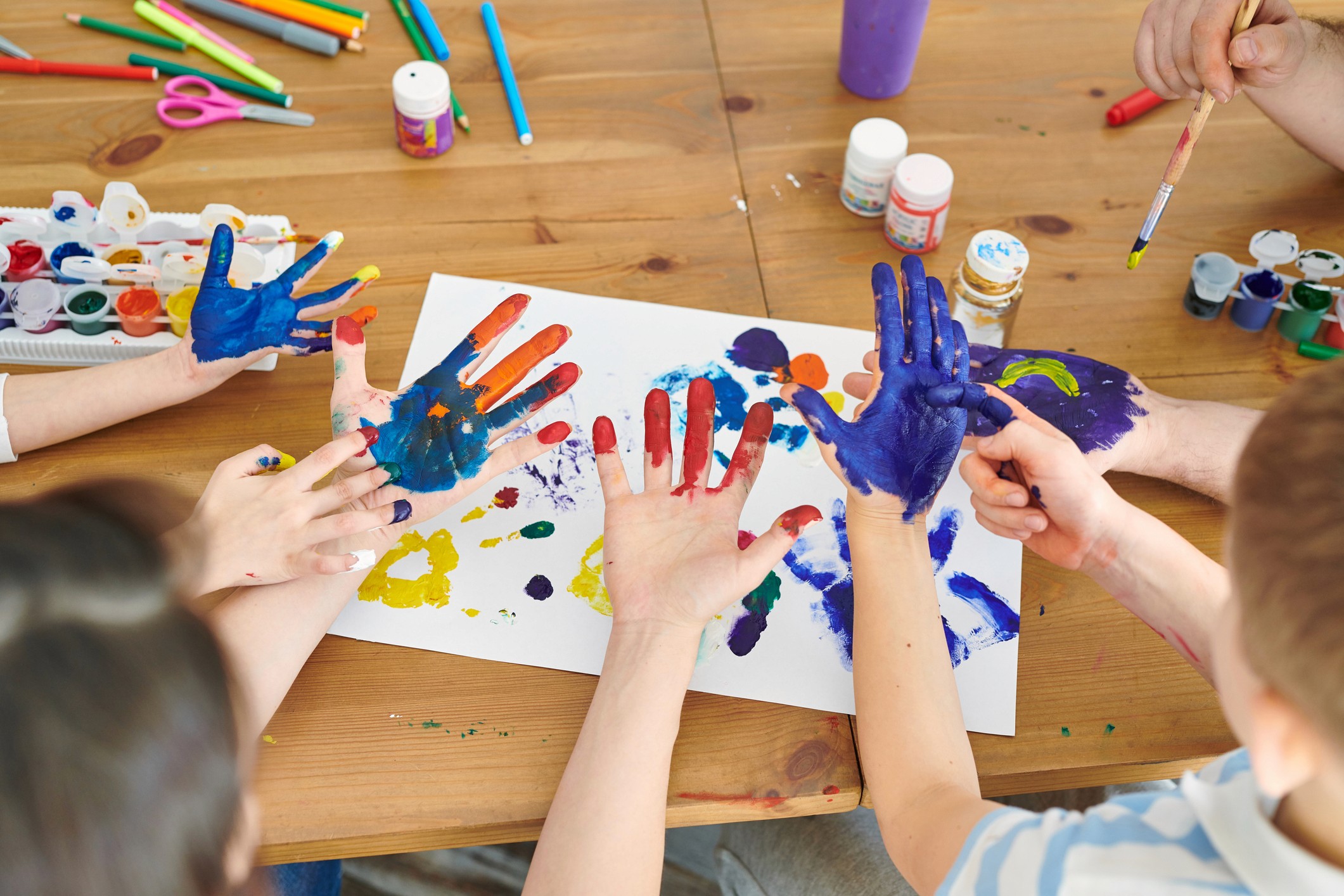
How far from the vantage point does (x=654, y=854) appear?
832 millimetres

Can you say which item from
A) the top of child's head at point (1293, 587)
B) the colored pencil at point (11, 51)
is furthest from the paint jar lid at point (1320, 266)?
the colored pencil at point (11, 51)

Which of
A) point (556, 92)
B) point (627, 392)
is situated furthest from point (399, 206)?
point (627, 392)

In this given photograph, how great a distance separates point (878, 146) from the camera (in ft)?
3.97

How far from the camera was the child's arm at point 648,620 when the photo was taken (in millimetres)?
817

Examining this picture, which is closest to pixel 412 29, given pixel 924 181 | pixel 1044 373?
pixel 924 181

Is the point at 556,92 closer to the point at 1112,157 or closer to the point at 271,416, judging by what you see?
the point at 271,416

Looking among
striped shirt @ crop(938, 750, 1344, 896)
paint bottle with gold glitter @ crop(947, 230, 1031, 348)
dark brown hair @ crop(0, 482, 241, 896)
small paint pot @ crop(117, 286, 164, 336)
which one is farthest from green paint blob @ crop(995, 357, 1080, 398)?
small paint pot @ crop(117, 286, 164, 336)

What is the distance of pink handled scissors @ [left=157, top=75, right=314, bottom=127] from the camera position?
1307 millimetres

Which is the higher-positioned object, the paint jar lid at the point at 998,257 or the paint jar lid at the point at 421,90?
the paint jar lid at the point at 421,90

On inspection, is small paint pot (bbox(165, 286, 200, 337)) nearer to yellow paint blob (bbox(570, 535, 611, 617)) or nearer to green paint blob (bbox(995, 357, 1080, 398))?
yellow paint blob (bbox(570, 535, 611, 617))

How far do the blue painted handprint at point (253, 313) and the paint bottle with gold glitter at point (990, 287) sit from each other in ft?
2.30

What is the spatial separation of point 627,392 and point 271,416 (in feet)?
1.34

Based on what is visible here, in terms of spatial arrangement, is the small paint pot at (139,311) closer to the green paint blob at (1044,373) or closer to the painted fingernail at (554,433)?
the painted fingernail at (554,433)

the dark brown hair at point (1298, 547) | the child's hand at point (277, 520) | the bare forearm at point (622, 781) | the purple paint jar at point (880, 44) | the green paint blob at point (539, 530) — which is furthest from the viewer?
the purple paint jar at point (880, 44)
